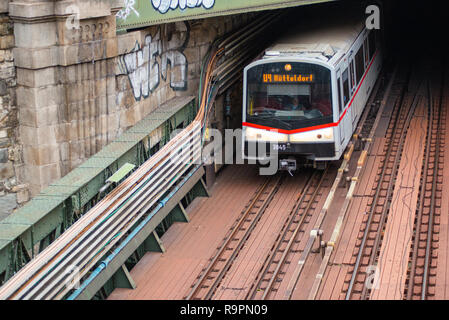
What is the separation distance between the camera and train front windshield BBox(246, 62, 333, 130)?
19.3 metres

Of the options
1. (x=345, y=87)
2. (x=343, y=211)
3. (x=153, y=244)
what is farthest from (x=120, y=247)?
(x=345, y=87)

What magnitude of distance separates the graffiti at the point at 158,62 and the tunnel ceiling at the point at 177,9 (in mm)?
567

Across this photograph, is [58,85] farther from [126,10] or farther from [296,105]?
[296,105]

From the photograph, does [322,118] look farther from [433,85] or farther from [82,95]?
[433,85]

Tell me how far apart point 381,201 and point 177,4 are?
6489 millimetres

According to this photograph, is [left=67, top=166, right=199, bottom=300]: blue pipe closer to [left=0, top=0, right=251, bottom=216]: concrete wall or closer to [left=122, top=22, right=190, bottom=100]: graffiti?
[left=0, top=0, right=251, bottom=216]: concrete wall

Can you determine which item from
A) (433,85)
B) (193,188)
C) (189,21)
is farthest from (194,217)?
(433,85)

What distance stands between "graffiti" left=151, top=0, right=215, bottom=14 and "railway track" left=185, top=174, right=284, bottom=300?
4682 mm

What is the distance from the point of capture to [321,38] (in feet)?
70.5

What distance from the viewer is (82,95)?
55.6 ft

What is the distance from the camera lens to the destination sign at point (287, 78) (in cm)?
1931

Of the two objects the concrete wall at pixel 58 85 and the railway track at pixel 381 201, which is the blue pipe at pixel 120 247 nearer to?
the concrete wall at pixel 58 85

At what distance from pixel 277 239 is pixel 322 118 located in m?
3.32

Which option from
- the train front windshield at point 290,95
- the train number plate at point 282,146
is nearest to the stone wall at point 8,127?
the train front windshield at point 290,95
